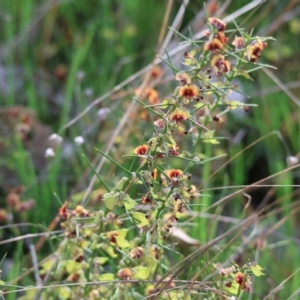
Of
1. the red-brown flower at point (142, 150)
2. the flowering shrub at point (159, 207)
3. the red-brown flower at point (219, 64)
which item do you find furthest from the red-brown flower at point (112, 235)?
the red-brown flower at point (219, 64)

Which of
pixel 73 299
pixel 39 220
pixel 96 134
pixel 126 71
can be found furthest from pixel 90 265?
pixel 126 71

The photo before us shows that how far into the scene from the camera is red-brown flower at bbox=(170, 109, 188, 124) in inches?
27.5

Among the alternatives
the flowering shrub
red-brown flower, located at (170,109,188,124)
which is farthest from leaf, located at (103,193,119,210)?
red-brown flower, located at (170,109,188,124)

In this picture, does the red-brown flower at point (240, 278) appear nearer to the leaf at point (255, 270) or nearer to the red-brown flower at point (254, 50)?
the leaf at point (255, 270)

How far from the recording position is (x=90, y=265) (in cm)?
86

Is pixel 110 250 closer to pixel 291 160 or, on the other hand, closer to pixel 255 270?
pixel 255 270

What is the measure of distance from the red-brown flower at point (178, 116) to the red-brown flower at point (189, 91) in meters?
0.02

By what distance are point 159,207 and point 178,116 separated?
0.39 ft

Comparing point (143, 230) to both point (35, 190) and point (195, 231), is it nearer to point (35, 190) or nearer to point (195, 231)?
point (195, 231)

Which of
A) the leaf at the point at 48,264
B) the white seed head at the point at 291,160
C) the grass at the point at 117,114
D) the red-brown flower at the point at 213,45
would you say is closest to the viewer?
the red-brown flower at the point at 213,45

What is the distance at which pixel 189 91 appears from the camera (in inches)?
27.3

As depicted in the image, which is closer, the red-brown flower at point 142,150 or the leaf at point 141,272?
the red-brown flower at point 142,150

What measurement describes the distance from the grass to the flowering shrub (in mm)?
214

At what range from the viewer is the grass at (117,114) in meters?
1.29
